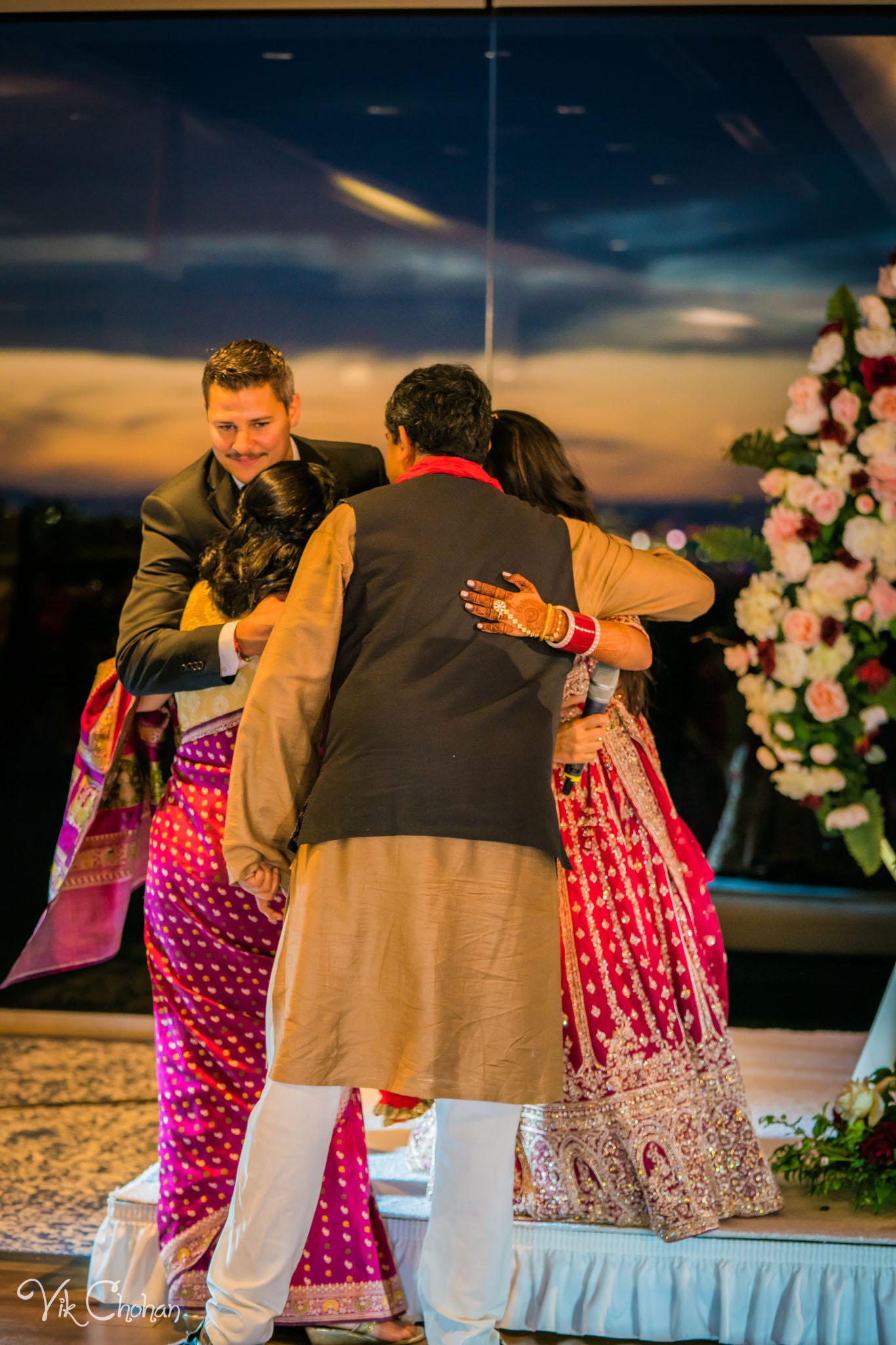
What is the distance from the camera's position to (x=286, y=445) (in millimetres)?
2680

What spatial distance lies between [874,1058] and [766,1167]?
2.16 ft

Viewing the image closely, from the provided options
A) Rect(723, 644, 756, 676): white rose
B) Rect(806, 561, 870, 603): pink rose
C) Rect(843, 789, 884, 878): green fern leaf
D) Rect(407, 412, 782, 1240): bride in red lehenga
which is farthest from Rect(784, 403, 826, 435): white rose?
Rect(843, 789, 884, 878): green fern leaf

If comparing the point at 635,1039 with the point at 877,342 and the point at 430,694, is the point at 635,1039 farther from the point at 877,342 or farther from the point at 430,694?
the point at 877,342

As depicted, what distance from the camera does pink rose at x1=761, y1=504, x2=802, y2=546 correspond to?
3.16 meters

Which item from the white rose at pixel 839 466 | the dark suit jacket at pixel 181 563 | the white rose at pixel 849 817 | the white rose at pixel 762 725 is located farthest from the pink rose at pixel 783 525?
the dark suit jacket at pixel 181 563

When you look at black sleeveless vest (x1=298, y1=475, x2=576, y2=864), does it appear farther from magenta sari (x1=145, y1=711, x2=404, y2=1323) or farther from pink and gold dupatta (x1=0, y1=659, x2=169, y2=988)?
pink and gold dupatta (x1=0, y1=659, x2=169, y2=988)

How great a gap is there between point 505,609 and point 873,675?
1.42 m

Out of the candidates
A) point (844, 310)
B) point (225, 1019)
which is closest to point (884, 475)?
point (844, 310)

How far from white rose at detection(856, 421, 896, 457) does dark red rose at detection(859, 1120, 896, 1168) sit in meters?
1.44

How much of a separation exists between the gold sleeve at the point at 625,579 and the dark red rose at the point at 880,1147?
111 cm

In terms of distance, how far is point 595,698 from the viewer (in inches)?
102

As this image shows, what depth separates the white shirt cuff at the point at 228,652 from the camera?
7.86 feet

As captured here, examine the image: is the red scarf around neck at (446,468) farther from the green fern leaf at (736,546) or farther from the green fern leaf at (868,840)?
the green fern leaf at (868,840)

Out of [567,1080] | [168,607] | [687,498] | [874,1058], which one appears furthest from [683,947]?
[687,498]
